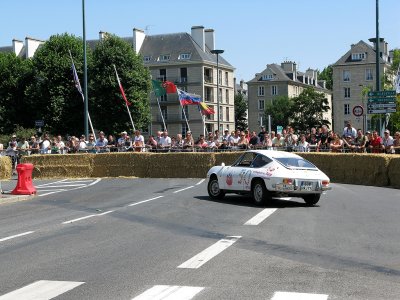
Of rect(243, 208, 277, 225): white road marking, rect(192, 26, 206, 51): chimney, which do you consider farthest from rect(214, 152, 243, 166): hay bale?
rect(192, 26, 206, 51): chimney

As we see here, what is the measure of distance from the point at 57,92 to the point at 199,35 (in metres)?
40.2

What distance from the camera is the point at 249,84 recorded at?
132m

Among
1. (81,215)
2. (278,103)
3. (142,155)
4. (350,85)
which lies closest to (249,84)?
(278,103)

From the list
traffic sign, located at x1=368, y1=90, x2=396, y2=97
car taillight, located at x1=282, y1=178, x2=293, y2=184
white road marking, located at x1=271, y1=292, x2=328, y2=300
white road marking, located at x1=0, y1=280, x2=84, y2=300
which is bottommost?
white road marking, located at x1=271, y1=292, x2=328, y2=300

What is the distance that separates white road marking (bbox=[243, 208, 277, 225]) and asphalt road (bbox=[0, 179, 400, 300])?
2 centimetres

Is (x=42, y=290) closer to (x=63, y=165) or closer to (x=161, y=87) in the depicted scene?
(x=63, y=165)

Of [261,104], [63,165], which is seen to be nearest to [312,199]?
[63,165]

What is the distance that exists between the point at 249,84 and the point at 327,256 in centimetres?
12407

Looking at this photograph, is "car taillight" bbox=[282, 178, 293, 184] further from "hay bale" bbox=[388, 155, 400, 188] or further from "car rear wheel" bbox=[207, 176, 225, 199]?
"hay bale" bbox=[388, 155, 400, 188]

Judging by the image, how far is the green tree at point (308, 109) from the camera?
118438 millimetres

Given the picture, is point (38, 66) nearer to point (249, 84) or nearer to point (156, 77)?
point (156, 77)

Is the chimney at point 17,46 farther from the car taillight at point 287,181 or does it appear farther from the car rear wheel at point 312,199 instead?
the car taillight at point 287,181

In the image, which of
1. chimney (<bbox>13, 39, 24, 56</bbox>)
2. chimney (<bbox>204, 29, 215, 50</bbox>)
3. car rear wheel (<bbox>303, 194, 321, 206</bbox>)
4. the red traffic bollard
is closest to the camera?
car rear wheel (<bbox>303, 194, 321, 206</bbox>)

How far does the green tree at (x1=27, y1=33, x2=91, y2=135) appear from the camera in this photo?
6419cm
